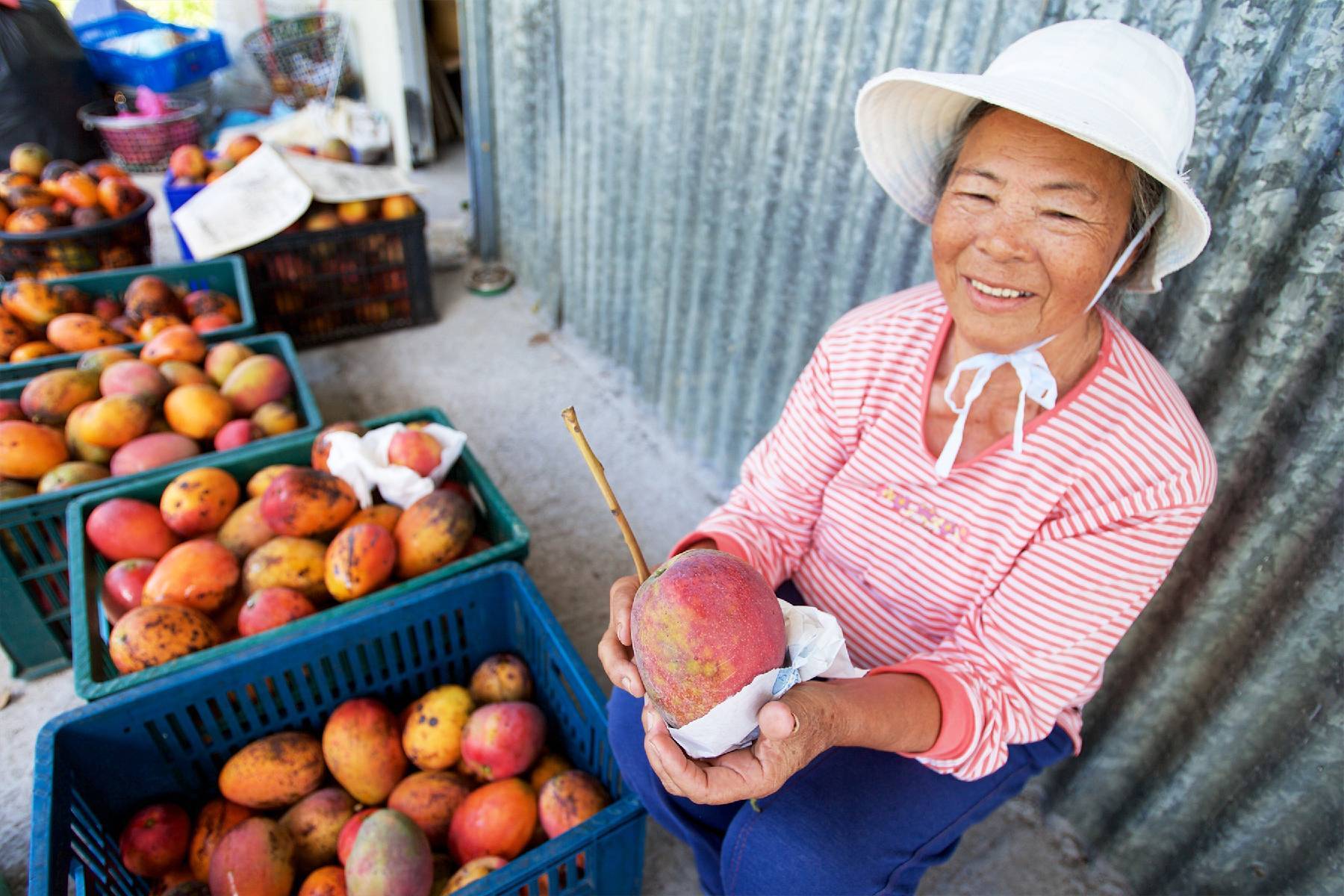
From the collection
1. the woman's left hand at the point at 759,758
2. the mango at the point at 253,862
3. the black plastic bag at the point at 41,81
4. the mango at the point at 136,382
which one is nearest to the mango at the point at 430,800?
the mango at the point at 253,862

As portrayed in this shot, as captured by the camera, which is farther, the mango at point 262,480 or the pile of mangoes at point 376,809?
the mango at point 262,480

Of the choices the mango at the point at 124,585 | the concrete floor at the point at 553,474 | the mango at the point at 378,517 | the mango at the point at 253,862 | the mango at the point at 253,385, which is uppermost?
the mango at the point at 253,385

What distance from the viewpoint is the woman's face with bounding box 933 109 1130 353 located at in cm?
104

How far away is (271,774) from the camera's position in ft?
5.05

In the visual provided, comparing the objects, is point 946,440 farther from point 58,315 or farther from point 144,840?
point 58,315

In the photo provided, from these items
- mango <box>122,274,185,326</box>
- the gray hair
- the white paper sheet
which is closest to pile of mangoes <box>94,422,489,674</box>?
mango <box>122,274,185,326</box>

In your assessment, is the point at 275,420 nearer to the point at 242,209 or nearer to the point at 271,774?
the point at 271,774

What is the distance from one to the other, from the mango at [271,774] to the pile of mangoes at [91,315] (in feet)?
5.10

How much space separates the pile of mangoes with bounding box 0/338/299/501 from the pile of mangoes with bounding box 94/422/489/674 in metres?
0.25

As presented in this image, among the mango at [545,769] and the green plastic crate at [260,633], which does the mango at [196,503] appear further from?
the mango at [545,769]

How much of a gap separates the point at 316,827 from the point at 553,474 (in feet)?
5.04

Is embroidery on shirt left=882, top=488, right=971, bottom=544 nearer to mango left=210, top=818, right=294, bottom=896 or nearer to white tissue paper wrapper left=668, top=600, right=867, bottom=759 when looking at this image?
white tissue paper wrapper left=668, top=600, right=867, bottom=759

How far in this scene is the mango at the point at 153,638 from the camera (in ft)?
5.02

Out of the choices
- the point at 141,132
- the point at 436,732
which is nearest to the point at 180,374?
the point at 436,732
